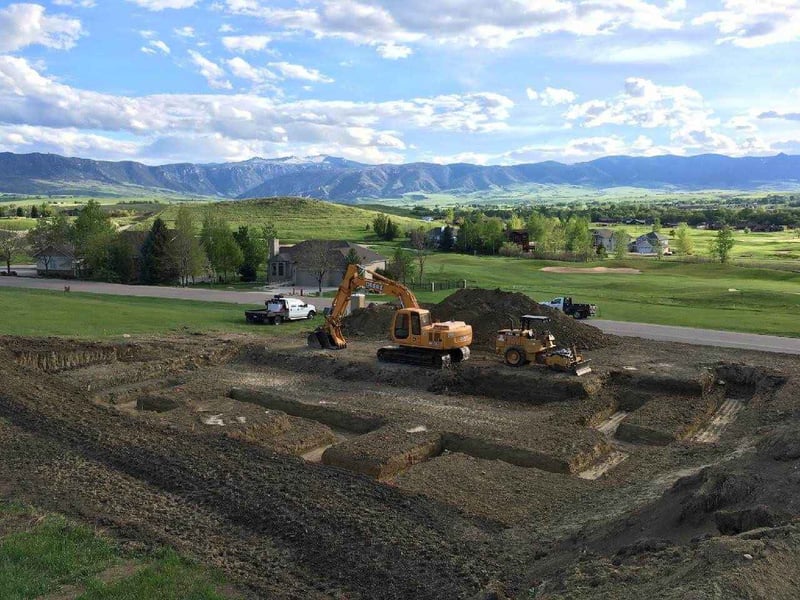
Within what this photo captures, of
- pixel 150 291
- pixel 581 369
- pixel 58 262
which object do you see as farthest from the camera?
pixel 58 262

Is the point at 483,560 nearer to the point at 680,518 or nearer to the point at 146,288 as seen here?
the point at 680,518

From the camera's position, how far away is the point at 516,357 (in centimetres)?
2522

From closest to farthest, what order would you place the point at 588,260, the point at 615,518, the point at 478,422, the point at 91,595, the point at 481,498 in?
the point at 91,595, the point at 615,518, the point at 481,498, the point at 478,422, the point at 588,260

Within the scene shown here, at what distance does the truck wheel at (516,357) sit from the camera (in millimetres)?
25156

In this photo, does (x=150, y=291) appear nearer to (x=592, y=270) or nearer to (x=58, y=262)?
(x=58, y=262)

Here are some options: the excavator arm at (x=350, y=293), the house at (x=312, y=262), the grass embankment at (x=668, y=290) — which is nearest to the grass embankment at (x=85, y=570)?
the excavator arm at (x=350, y=293)

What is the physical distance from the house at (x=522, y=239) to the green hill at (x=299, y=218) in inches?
945

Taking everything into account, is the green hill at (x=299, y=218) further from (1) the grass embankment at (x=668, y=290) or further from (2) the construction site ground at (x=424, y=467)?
(2) the construction site ground at (x=424, y=467)

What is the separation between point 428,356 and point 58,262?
57.2 metres

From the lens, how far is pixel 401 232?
121 m

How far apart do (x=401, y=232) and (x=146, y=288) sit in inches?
2741

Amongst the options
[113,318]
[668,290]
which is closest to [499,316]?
[113,318]

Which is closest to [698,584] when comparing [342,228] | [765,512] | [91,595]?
[765,512]

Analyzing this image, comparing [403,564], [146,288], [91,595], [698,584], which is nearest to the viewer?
[698,584]
